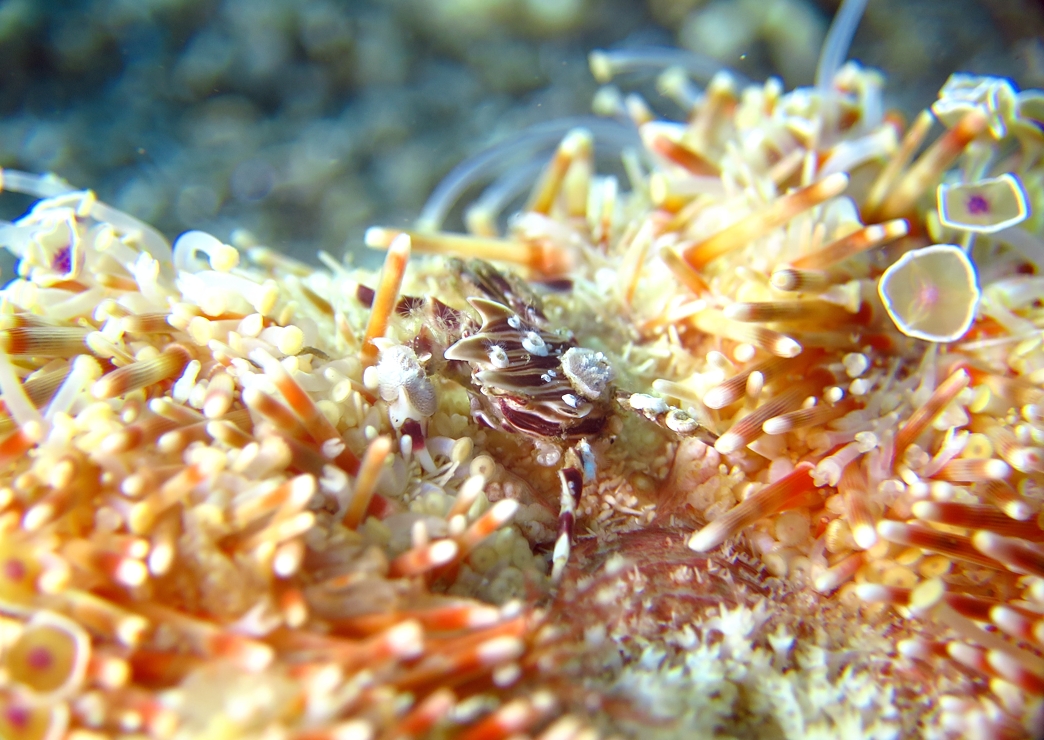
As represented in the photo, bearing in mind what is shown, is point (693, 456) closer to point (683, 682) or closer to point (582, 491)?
point (582, 491)

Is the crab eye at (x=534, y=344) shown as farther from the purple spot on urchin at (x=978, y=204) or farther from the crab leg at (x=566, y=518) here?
the purple spot on urchin at (x=978, y=204)

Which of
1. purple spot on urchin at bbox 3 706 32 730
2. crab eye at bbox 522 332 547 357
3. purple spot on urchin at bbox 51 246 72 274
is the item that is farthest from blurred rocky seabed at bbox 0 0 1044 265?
purple spot on urchin at bbox 3 706 32 730

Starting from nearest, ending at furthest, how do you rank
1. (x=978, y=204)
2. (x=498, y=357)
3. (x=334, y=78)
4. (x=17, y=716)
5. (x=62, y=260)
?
(x=17, y=716), (x=498, y=357), (x=62, y=260), (x=978, y=204), (x=334, y=78)

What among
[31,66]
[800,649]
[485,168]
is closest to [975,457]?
[800,649]

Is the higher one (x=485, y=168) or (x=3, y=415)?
(x=485, y=168)

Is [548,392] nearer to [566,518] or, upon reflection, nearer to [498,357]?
[498,357]

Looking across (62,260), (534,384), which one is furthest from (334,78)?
(534,384)
